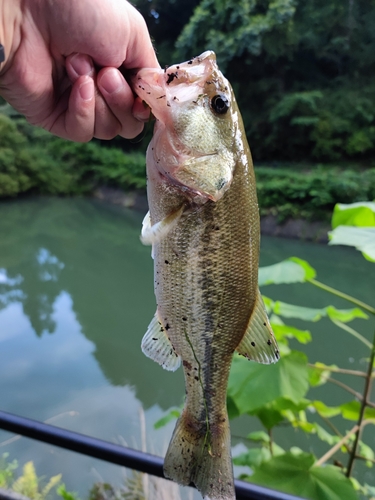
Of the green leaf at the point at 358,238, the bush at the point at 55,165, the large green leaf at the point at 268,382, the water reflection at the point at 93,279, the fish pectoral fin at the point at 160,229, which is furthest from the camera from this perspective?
the bush at the point at 55,165

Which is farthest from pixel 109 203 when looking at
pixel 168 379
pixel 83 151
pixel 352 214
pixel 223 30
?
pixel 352 214

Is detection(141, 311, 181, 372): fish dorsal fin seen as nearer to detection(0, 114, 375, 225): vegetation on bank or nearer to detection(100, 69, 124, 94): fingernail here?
detection(100, 69, 124, 94): fingernail

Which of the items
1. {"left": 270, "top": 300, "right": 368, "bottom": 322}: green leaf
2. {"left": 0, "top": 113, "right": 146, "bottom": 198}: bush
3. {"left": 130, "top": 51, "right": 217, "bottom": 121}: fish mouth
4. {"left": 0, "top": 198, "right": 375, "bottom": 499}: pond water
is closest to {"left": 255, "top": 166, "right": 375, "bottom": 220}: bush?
{"left": 0, "top": 198, "right": 375, "bottom": 499}: pond water

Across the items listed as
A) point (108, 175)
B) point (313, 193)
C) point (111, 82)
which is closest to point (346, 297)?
point (111, 82)

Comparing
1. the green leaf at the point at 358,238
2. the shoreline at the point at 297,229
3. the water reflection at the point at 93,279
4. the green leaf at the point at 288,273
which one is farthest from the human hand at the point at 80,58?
the shoreline at the point at 297,229

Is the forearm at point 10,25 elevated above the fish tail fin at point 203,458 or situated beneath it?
elevated above

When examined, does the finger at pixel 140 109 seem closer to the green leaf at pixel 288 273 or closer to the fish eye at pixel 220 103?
the fish eye at pixel 220 103

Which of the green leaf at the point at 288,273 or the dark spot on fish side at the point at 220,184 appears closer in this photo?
the dark spot on fish side at the point at 220,184
